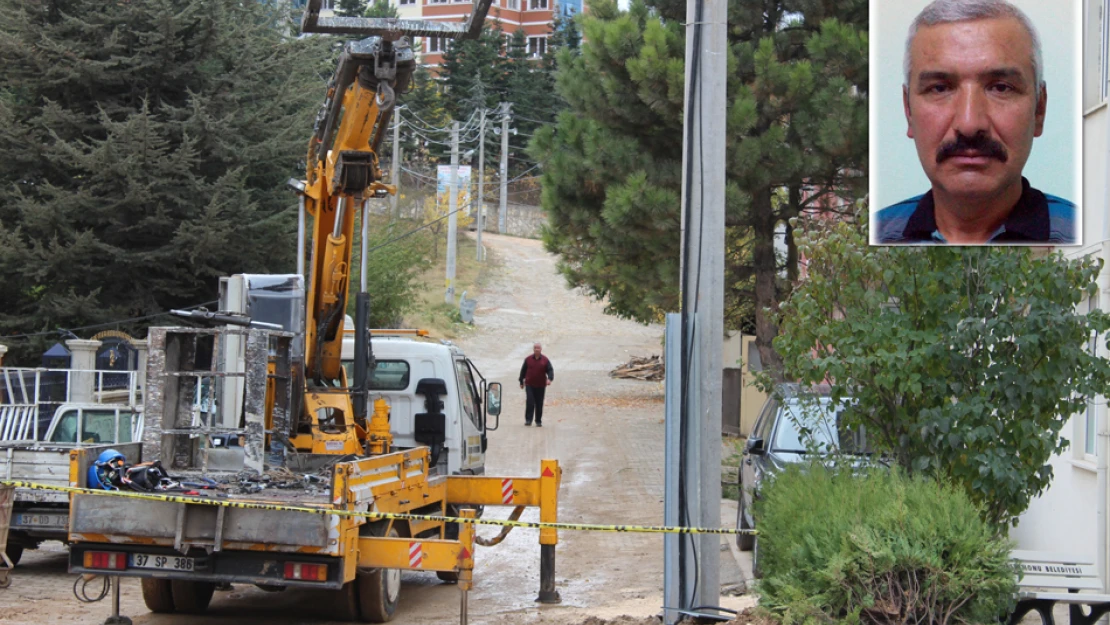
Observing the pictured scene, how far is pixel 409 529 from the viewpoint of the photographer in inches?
394

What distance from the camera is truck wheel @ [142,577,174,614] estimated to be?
9883mm

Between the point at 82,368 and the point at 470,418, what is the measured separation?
23.0 ft

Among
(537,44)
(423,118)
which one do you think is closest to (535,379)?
(423,118)

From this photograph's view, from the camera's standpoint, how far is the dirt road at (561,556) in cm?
1017

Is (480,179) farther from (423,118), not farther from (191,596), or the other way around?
(191,596)

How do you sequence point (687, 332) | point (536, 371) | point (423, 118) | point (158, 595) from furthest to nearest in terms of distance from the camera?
point (423, 118) → point (536, 371) → point (158, 595) → point (687, 332)

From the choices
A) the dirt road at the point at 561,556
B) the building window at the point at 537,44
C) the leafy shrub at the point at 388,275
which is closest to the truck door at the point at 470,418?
the dirt road at the point at 561,556

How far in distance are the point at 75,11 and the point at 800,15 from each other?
14717 millimetres

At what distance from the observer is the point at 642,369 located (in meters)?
40.3

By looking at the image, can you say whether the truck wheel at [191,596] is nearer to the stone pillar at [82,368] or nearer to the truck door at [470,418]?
the truck door at [470,418]

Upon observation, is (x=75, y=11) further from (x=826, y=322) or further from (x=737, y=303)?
(x=826, y=322)

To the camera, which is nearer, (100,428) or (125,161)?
(100,428)

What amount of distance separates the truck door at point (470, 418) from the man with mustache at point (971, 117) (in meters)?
6.34

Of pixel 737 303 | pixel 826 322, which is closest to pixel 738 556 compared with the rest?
pixel 826 322
